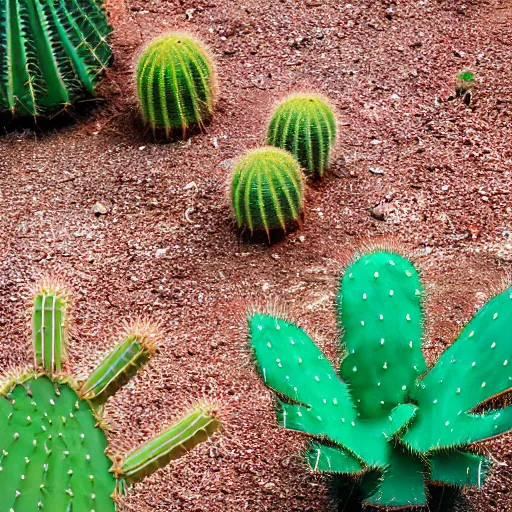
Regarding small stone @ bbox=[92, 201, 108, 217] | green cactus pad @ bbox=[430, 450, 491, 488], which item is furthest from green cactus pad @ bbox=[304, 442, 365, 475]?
→ small stone @ bbox=[92, 201, 108, 217]

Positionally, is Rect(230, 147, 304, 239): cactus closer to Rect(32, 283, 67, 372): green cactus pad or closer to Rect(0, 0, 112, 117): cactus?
Rect(0, 0, 112, 117): cactus

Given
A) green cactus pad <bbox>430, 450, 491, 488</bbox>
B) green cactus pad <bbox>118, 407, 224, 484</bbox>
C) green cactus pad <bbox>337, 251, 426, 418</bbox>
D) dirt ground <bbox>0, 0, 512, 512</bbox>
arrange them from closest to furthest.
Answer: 1. green cactus pad <bbox>118, 407, 224, 484</bbox>
2. green cactus pad <bbox>430, 450, 491, 488</bbox>
3. green cactus pad <bbox>337, 251, 426, 418</bbox>
4. dirt ground <bbox>0, 0, 512, 512</bbox>

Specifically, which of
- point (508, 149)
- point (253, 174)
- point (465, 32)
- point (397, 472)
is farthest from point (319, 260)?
point (465, 32)

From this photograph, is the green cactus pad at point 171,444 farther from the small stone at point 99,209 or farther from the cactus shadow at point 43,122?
the cactus shadow at point 43,122

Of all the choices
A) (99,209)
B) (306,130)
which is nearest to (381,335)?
(306,130)

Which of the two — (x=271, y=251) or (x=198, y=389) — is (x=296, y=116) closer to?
(x=271, y=251)

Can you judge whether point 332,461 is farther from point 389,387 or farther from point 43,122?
point 43,122
